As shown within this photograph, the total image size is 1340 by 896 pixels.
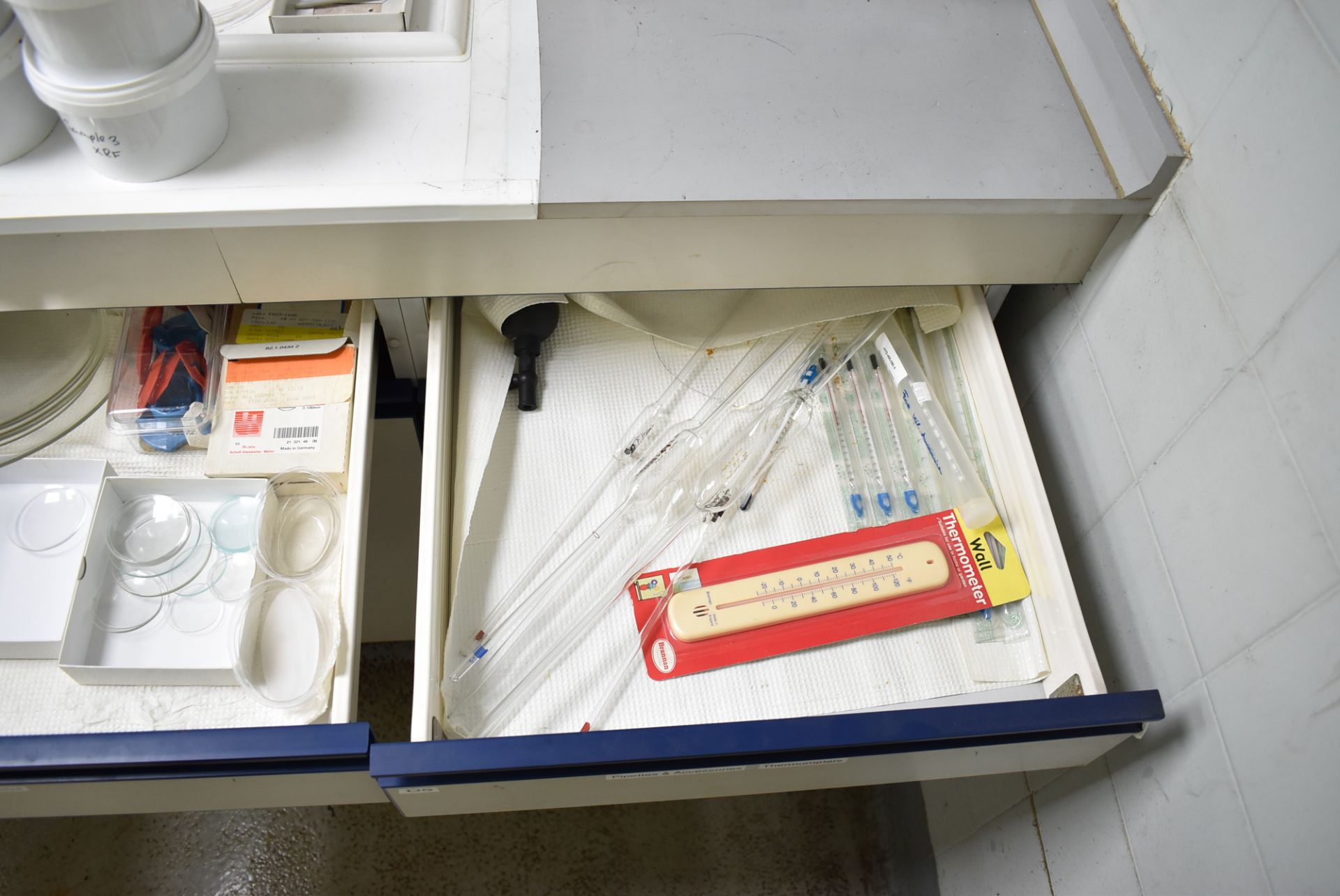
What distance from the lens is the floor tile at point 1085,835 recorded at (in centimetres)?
94

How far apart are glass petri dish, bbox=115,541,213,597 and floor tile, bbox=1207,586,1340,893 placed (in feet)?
3.19

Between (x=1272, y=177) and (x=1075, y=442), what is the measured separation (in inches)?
13.9

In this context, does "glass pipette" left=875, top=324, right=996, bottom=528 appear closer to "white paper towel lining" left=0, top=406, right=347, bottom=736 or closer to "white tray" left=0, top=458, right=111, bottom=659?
"white paper towel lining" left=0, top=406, right=347, bottom=736

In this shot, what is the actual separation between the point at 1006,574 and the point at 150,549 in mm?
879

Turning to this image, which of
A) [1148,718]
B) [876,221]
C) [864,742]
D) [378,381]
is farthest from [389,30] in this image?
[1148,718]

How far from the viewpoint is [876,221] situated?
35.4 inches

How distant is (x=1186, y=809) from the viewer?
831 millimetres

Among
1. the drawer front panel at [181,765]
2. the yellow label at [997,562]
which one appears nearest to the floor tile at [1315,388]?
the yellow label at [997,562]

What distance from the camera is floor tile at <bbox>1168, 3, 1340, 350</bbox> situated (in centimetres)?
70

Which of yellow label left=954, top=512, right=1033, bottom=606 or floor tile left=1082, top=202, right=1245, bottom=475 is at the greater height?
floor tile left=1082, top=202, right=1245, bottom=475

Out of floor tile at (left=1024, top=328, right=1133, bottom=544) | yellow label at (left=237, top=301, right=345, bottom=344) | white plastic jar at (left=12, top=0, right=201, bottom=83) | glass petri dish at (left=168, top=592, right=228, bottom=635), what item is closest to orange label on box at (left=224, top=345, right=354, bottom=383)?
yellow label at (left=237, top=301, right=345, bottom=344)

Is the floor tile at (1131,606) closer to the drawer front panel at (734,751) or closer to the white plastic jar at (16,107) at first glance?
the drawer front panel at (734,751)

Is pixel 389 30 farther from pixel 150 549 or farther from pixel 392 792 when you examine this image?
pixel 392 792

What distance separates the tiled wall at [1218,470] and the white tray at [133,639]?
89 cm
